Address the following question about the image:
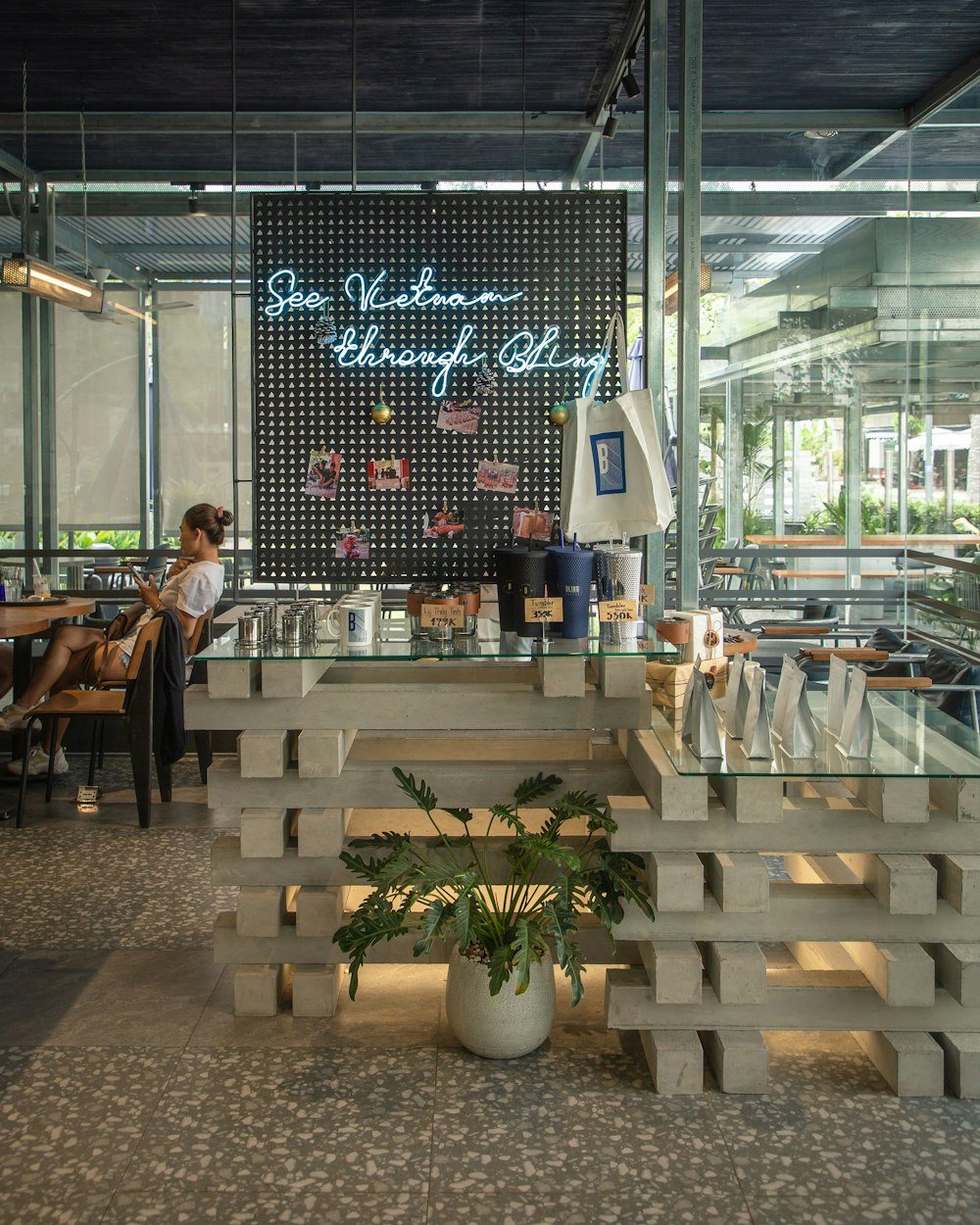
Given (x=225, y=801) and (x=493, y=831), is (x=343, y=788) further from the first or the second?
(x=493, y=831)

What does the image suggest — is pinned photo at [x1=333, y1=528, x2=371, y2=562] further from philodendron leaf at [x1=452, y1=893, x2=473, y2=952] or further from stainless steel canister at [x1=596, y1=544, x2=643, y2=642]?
philodendron leaf at [x1=452, y1=893, x2=473, y2=952]

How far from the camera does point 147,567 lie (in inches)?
314

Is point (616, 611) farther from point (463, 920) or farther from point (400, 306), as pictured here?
point (400, 306)

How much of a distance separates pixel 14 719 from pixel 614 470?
344 cm

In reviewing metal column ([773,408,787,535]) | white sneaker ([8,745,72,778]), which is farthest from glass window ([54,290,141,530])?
metal column ([773,408,787,535])

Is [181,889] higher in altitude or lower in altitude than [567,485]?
lower

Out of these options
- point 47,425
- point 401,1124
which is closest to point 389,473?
point 401,1124

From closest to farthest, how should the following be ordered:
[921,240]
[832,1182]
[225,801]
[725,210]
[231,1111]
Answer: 1. [832,1182]
2. [231,1111]
3. [225,801]
4. [921,240]
5. [725,210]

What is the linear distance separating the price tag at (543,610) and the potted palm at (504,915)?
421mm

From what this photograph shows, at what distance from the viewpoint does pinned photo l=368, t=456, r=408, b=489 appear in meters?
4.02

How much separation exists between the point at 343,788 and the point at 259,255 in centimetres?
199

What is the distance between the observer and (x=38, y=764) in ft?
18.9

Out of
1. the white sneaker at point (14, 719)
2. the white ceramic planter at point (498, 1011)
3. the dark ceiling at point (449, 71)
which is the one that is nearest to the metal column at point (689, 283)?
the dark ceiling at point (449, 71)

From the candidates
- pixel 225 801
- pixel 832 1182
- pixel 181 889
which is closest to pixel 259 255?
pixel 225 801
